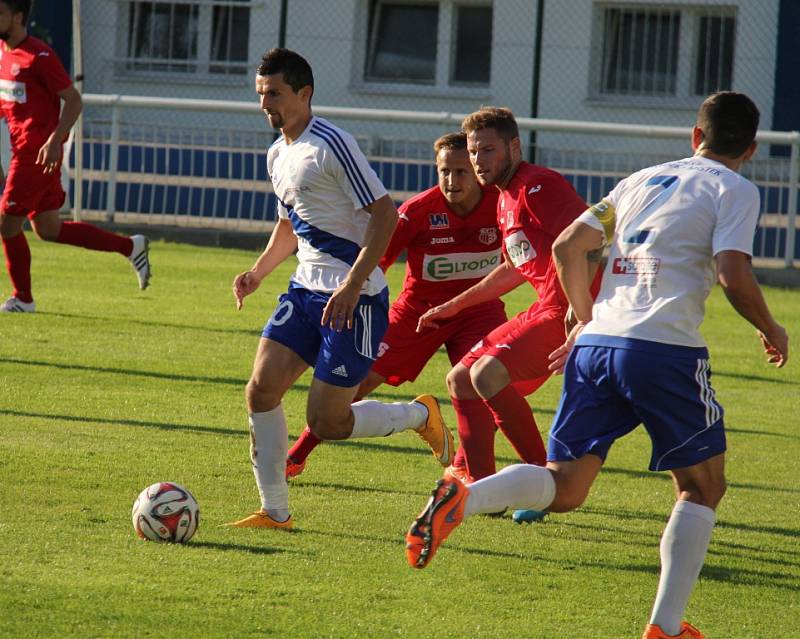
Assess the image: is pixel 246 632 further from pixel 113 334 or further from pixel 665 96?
pixel 665 96

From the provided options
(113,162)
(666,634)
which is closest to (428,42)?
(113,162)

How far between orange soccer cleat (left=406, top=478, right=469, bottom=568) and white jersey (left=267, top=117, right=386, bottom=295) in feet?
5.32

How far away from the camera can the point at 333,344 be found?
577cm

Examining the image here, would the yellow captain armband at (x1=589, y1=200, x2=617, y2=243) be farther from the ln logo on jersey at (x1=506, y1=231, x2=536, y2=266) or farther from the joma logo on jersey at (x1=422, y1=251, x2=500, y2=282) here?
the joma logo on jersey at (x1=422, y1=251, x2=500, y2=282)

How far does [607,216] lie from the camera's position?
4.73 metres

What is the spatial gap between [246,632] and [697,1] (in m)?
19.8

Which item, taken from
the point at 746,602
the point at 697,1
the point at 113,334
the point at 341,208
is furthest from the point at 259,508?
the point at 697,1

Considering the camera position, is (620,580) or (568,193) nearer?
(620,580)

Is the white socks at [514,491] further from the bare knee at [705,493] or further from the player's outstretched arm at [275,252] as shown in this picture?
the player's outstretched arm at [275,252]

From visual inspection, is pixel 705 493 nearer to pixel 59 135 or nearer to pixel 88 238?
pixel 59 135

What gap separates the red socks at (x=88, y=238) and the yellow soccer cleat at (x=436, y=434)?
17.2ft

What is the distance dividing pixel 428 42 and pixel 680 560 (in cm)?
2069

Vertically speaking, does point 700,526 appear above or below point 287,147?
below

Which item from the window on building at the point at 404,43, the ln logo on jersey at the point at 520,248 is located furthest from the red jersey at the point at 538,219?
the window on building at the point at 404,43
